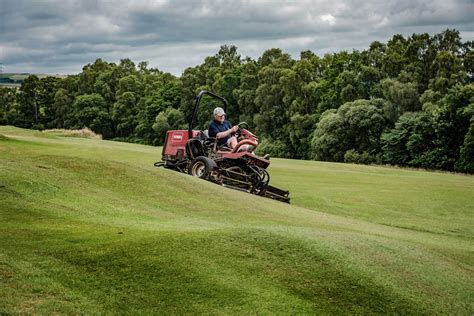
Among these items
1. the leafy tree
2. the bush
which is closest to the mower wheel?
the bush

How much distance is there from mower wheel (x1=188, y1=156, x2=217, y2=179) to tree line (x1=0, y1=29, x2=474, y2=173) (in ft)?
181

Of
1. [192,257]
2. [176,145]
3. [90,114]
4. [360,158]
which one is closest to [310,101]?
[360,158]

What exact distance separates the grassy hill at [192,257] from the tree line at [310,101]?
198 feet

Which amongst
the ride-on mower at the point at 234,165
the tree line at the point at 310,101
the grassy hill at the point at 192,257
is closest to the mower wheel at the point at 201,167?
the ride-on mower at the point at 234,165

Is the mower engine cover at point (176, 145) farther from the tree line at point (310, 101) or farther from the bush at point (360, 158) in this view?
the bush at point (360, 158)

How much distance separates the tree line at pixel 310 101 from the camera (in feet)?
258

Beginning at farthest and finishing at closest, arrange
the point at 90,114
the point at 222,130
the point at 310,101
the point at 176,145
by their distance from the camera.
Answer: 1. the point at 90,114
2. the point at 310,101
3. the point at 176,145
4. the point at 222,130

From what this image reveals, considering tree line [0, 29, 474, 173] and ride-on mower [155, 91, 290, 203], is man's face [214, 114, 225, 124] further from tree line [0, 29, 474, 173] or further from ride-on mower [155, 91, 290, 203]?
tree line [0, 29, 474, 173]

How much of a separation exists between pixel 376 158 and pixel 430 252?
7245cm

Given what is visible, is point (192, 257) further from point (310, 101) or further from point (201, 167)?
point (310, 101)

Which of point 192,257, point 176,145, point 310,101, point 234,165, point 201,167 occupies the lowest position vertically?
point 192,257

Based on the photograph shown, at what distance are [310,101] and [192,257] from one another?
95.8 metres

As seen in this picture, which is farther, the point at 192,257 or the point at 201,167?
the point at 201,167

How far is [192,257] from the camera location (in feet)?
33.6
